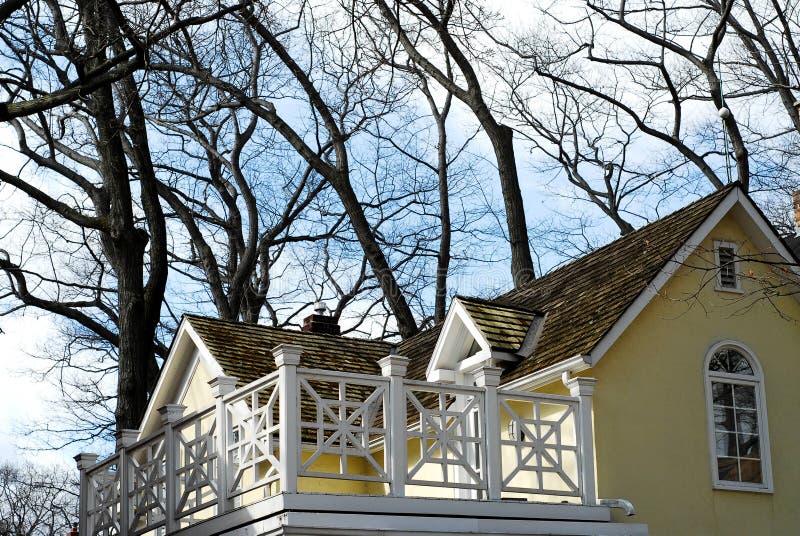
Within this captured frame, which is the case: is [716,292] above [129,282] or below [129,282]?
below

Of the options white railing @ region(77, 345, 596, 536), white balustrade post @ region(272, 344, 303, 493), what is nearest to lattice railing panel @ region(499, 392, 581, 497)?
white railing @ region(77, 345, 596, 536)

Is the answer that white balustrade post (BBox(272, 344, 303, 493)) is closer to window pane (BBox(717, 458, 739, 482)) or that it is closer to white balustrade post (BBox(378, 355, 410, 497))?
white balustrade post (BBox(378, 355, 410, 497))

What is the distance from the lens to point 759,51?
86.9 ft

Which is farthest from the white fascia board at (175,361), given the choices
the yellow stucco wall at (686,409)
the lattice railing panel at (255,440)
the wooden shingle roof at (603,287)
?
the yellow stucco wall at (686,409)

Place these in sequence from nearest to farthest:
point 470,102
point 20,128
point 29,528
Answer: point 20,128, point 470,102, point 29,528

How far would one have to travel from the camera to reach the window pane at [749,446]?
591 inches

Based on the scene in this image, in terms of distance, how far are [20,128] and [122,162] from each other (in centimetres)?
373

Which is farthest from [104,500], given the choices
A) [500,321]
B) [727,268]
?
[727,268]

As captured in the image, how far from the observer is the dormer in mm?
15766

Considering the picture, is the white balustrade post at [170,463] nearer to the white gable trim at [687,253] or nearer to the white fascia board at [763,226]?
the white gable trim at [687,253]

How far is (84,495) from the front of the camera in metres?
16.2

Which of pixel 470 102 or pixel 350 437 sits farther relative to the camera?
pixel 470 102

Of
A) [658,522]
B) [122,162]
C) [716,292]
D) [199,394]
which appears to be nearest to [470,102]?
[122,162]

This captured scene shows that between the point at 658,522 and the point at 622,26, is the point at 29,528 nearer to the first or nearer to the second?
the point at 622,26
